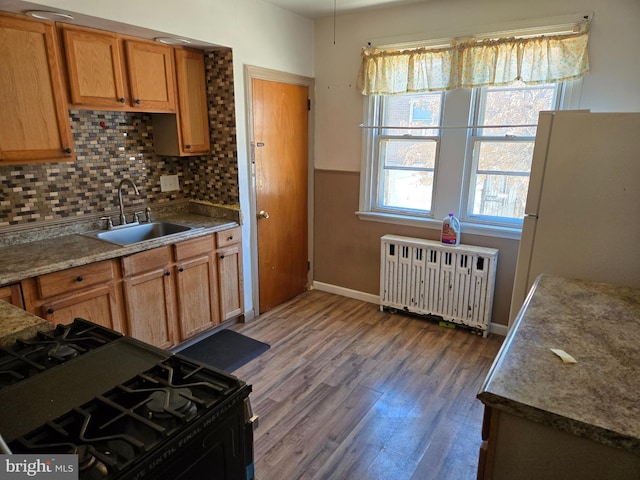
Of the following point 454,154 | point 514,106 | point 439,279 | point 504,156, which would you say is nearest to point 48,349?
point 439,279

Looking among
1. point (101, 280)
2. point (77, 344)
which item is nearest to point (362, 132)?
point (101, 280)

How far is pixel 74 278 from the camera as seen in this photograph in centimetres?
226

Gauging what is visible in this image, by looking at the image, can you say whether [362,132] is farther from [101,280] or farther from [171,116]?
[101,280]

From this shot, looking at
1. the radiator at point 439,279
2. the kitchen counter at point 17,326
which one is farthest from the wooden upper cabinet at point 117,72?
the radiator at point 439,279

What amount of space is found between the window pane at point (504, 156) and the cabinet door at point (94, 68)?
2.61 m

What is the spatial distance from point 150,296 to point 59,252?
601 mm

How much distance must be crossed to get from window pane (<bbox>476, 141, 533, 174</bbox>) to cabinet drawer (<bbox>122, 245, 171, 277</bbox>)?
2.44 metres

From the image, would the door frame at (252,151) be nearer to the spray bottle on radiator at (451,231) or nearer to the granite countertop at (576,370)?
the spray bottle on radiator at (451,231)

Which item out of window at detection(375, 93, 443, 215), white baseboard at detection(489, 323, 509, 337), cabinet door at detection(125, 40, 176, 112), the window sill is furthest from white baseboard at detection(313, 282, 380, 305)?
cabinet door at detection(125, 40, 176, 112)

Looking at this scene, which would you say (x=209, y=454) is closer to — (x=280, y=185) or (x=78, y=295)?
(x=78, y=295)

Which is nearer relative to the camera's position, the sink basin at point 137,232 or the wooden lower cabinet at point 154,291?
the wooden lower cabinet at point 154,291

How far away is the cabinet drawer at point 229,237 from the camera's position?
10.3 ft

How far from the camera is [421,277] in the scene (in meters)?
3.48

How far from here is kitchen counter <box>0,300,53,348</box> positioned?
130 centimetres
